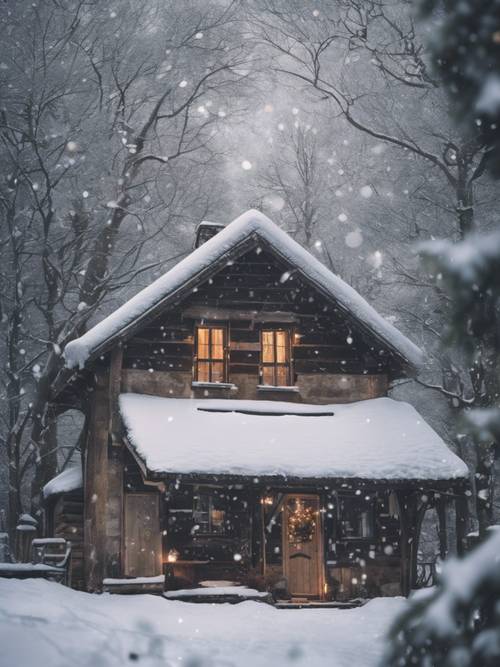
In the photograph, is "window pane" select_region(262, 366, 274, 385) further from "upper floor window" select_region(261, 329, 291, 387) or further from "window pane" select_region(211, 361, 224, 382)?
"window pane" select_region(211, 361, 224, 382)

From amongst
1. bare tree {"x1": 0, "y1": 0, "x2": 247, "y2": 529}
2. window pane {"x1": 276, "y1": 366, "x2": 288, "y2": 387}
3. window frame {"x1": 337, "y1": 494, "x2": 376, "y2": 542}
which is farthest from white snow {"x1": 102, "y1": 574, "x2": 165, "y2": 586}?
bare tree {"x1": 0, "y1": 0, "x2": 247, "y2": 529}

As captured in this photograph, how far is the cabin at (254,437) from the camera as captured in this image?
49.9 feet

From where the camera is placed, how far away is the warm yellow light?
15336mm

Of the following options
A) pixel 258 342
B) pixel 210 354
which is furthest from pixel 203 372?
pixel 258 342

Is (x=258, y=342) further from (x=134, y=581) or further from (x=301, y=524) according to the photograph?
(x=134, y=581)

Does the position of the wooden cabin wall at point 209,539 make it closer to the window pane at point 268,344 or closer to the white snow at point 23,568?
the white snow at point 23,568

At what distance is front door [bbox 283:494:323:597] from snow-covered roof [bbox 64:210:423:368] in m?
A: 4.21

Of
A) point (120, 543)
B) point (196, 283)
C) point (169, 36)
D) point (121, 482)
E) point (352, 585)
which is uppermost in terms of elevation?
point (169, 36)

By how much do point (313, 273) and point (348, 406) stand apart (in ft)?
10.9

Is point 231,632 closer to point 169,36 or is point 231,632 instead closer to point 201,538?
point 201,538

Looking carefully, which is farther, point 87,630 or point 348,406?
point 348,406

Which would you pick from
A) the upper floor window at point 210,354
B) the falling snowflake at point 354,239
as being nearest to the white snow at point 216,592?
the upper floor window at point 210,354

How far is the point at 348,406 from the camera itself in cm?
1773

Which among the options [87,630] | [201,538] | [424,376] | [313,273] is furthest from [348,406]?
[424,376]
